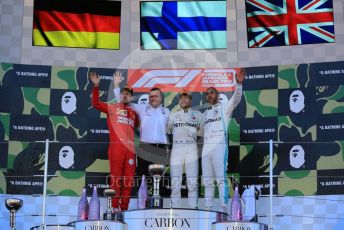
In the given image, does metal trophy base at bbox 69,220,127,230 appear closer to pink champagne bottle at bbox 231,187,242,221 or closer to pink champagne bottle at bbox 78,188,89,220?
pink champagne bottle at bbox 78,188,89,220

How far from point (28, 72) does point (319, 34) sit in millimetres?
3967

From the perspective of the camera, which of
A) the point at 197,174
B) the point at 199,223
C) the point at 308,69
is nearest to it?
the point at 199,223

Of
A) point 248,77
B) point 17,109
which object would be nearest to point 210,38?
point 248,77

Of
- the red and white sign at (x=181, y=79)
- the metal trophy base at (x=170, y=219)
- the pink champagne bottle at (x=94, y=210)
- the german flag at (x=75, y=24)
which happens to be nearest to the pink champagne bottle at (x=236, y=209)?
the metal trophy base at (x=170, y=219)

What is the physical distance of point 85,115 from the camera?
12.2 metres

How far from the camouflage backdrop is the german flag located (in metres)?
0.40

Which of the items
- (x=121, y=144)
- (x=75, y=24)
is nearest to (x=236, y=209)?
(x=121, y=144)

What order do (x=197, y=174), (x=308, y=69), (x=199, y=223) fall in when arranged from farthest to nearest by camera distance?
(x=308, y=69) < (x=197, y=174) < (x=199, y=223)

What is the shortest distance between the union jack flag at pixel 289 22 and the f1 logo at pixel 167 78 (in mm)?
946

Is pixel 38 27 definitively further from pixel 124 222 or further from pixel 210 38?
pixel 124 222

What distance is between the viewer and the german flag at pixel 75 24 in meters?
12.4

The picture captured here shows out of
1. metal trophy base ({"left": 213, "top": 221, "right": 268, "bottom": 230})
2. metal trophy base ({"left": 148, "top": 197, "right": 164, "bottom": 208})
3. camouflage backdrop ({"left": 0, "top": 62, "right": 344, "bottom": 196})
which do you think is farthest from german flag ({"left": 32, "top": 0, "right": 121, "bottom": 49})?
metal trophy base ({"left": 213, "top": 221, "right": 268, "bottom": 230})

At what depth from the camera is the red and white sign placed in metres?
12.2

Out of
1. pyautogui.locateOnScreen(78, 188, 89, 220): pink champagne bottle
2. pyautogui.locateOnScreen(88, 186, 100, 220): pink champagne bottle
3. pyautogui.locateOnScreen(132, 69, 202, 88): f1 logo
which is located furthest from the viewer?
pyautogui.locateOnScreen(132, 69, 202, 88): f1 logo
